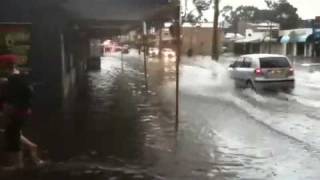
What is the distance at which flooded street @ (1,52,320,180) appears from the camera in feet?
33.2

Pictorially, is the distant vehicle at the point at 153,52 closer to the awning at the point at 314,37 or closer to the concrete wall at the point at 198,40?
the concrete wall at the point at 198,40

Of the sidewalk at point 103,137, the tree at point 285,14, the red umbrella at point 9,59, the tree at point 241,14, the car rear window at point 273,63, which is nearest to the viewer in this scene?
the sidewalk at point 103,137

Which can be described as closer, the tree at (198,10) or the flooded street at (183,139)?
the flooded street at (183,139)

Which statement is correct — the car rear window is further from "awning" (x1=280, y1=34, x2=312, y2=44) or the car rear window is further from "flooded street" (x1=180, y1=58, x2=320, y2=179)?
"awning" (x1=280, y1=34, x2=312, y2=44)

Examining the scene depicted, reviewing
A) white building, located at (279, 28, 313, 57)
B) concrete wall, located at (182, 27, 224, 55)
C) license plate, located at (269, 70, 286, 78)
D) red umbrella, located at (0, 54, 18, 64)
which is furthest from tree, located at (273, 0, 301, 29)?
red umbrella, located at (0, 54, 18, 64)

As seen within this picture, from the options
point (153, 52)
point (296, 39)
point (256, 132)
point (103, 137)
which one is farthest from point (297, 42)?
point (103, 137)

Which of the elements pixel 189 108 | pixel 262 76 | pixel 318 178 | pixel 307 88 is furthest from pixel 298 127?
pixel 307 88

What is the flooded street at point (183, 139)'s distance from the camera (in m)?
10.1

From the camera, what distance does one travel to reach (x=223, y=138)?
1363 cm

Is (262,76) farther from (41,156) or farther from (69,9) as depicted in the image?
(41,156)

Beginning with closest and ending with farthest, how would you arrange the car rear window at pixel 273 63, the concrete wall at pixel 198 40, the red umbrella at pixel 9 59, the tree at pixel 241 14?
the red umbrella at pixel 9 59 < the car rear window at pixel 273 63 < the concrete wall at pixel 198 40 < the tree at pixel 241 14

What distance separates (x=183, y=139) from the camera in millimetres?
13359

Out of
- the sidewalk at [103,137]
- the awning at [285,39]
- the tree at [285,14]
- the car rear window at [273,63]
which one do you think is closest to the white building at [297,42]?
the awning at [285,39]

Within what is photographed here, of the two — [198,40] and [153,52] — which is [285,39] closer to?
[153,52]
